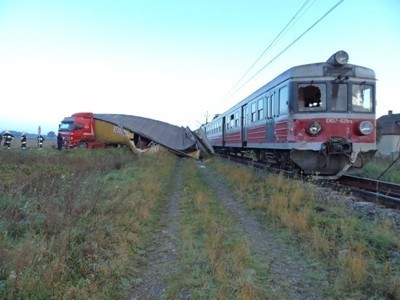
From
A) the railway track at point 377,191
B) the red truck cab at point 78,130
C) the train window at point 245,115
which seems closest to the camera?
the railway track at point 377,191

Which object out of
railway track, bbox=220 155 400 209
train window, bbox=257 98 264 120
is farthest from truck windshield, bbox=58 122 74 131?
railway track, bbox=220 155 400 209

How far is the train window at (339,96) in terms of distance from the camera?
1130 centimetres

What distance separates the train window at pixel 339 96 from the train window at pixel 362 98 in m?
0.28

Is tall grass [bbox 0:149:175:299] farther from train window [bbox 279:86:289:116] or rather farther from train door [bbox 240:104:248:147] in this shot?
train door [bbox 240:104:248:147]

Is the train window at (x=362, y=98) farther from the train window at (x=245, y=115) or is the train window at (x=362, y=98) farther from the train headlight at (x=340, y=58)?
the train window at (x=245, y=115)

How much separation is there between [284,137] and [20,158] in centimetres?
813

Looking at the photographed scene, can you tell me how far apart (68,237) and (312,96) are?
865 cm

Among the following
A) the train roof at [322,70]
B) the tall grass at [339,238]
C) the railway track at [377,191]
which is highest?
the train roof at [322,70]

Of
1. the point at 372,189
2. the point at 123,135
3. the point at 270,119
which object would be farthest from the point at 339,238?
the point at 123,135

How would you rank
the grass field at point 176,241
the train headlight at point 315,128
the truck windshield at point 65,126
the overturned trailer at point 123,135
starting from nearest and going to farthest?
the grass field at point 176,241 < the train headlight at point 315,128 < the overturned trailer at point 123,135 < the truck windshield at point 65,126

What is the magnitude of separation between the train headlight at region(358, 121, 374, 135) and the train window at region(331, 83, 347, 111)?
67 cm

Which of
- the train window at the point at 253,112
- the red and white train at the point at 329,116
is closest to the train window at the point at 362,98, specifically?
the red and white train at the point at 329,116

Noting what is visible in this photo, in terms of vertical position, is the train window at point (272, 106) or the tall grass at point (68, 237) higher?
the train window at point (272, 106)

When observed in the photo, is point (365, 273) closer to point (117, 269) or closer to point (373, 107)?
point (117, 269)
